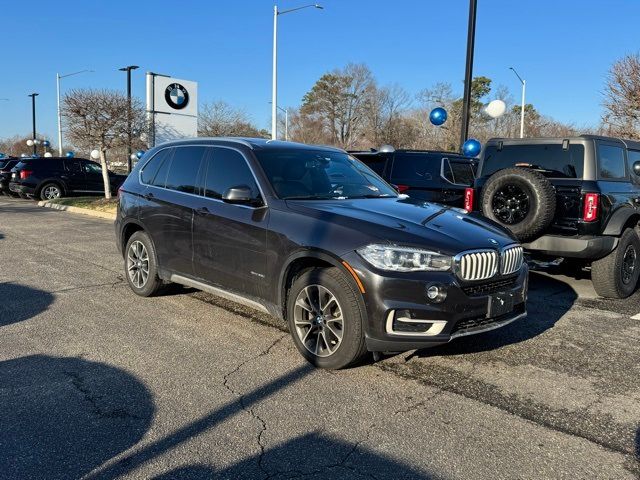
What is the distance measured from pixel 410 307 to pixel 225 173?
7.76ft

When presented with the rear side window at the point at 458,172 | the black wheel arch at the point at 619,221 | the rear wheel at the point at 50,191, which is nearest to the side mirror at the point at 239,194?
the black wheel arch at the point at 619,221

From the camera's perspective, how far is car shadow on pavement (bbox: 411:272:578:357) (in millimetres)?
4715

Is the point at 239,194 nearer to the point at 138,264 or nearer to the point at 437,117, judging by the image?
the point at 138,264

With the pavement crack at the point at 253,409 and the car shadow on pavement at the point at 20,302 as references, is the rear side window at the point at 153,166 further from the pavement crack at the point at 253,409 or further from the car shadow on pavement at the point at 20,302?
the pavement crack at the point at 253,409

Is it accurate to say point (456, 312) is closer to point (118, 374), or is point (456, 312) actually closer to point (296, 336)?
point (296, 336)

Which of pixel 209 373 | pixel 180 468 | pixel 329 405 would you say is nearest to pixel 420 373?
pixel 329 405

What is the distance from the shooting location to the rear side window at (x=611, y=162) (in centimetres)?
663

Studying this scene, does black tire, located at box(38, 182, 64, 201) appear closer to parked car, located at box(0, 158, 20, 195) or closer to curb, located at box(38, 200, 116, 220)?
curb, located at box(38, 200, 116, 220)

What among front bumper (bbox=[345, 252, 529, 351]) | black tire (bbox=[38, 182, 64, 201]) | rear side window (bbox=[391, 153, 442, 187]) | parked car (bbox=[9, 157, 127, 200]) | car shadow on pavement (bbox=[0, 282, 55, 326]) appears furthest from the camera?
black tire (bbox=[38, 182, 64, 201])

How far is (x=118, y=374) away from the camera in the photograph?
406 cm

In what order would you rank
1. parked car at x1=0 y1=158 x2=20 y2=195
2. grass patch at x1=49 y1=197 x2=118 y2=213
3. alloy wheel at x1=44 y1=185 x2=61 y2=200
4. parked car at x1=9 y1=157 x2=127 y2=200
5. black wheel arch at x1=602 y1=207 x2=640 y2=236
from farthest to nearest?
parked car at x1=0 y1=158 x2=20 y2=195 < alloy wheel at x1=44 y1=185 x2=61 y2=200 < parked car at x1=9 y1=157 x2=127 y2=200 < grass patch at x1=49 y1=197 x2=118 y2=213 < black wheel arch at x1=602 y1=207 x2=640 y2=236

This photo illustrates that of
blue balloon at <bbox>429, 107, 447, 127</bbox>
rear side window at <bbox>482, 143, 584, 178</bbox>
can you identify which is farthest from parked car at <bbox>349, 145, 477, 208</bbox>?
blue balloon at <bbox>429, 107, 447, 127</bbox>

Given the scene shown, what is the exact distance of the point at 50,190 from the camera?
69.7 feet

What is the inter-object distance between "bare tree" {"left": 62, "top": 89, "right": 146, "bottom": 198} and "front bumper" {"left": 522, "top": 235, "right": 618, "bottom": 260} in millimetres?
15203
